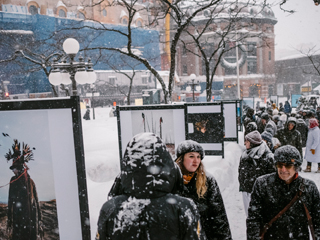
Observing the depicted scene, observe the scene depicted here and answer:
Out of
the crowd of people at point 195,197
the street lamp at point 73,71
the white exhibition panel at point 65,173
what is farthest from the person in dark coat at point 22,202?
the street lamp at point 73,71

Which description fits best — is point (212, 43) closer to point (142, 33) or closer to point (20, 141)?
point (142, 33)

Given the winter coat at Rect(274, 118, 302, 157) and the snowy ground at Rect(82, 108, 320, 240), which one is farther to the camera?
the winter coat at Rect(274, 118, 302, 157)

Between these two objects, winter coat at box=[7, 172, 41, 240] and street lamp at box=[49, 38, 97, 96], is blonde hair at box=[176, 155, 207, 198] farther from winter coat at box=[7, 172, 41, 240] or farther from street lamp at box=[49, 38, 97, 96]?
street lamp at box=[49, 38, 97, 96]

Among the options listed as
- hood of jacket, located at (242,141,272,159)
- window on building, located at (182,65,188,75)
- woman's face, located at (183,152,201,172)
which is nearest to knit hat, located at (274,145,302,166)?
woman's face, located at (183,152,201,172)

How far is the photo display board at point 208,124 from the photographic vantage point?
789 centimetres

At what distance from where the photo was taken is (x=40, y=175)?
3123mm

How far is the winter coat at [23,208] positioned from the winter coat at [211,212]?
5.88 feet

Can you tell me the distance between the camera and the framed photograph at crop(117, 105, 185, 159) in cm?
536

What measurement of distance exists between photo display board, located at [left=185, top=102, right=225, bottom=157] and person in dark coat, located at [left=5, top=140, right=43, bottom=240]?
16.4ft

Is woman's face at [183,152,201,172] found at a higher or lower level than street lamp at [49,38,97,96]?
lower

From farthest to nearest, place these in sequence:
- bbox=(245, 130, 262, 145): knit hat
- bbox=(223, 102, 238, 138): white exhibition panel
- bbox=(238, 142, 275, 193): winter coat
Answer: bbox=(223, 102, 238, 138): white exhibition panel
bbox=(245, 130, 262, 145): knit hat
bbox=(238, 142, 275, 193): winter coat

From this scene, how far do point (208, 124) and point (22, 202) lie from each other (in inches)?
229

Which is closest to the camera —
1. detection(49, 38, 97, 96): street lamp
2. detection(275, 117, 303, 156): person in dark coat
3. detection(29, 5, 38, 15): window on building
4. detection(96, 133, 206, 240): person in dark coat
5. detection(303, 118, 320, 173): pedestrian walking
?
detection(96, 133, 206, 240): person in dark coat

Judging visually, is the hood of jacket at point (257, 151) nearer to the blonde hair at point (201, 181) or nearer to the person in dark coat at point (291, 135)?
the blonde hair at point (201, 181)
